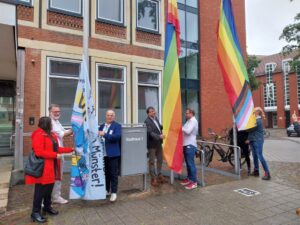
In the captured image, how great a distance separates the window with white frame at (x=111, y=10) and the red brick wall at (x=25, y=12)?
239cm

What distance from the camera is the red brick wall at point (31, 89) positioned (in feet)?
27.1

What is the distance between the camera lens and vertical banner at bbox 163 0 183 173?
19.8ft

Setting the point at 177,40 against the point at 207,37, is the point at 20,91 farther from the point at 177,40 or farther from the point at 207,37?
the point at 207,37

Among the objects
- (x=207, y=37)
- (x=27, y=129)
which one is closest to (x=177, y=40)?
(x=27, y=129)

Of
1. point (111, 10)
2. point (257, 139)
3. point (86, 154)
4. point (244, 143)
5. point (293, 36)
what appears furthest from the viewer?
point (293, 36)

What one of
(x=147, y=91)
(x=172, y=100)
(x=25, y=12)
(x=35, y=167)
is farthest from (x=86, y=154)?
(x=147, y=91)

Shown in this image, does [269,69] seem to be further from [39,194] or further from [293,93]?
[39,194]

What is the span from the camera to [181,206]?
4.90 m

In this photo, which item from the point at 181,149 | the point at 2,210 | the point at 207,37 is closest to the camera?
the point at 2,210

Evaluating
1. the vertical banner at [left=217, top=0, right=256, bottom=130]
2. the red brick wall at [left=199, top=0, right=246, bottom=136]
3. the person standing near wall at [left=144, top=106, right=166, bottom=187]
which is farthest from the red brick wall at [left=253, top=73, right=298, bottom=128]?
the person standing near wall at [left=144, top=106, right=166, bottom=187]

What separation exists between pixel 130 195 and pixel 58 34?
245 inches

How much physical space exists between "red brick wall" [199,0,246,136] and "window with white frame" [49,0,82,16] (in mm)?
8287

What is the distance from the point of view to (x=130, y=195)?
18.0 ft

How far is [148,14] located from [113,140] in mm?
7920
